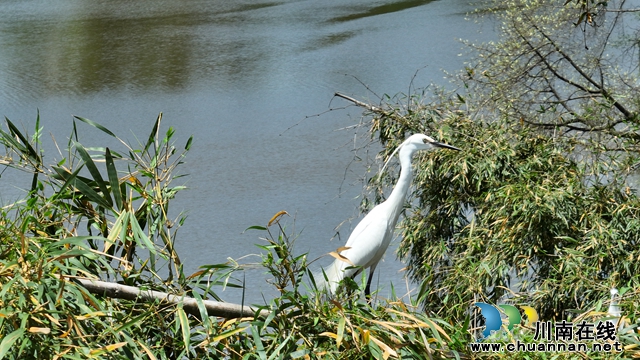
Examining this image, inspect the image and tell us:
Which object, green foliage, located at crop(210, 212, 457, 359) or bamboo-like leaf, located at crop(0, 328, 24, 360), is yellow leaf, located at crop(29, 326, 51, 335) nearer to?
bamboo-like leaf, located at crop(0, 328, 24, 360)

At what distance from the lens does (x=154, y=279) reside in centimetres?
127

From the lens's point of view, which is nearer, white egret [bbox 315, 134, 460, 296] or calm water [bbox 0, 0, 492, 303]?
white egret [bbox 315, 134, 460, 296]

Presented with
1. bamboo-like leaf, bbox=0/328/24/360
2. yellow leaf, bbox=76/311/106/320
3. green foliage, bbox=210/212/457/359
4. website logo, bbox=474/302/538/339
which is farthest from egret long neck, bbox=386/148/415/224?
bamboo-like leaf, bbox=0/328/24/360

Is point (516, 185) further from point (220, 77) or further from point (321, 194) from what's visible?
point (220, 77)

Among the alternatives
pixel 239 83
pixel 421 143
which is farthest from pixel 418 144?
pixel 239 83

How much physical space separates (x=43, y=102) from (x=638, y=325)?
539 cm

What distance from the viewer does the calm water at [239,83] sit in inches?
165

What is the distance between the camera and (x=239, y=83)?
6.07 metres

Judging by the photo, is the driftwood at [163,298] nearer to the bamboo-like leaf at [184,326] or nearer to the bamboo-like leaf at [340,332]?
the bamboo-like leaf at [184,326]

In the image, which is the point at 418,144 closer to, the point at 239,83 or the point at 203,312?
the point at 203,312

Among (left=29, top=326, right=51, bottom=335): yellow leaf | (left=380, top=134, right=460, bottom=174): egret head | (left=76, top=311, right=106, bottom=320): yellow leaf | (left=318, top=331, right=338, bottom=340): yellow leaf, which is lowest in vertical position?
(left=380, top=134, right=460, bottom=174): egret head

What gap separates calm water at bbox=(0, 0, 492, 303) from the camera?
13.7ft

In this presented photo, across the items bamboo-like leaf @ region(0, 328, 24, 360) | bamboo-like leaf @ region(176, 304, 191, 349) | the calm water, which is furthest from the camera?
the calm water

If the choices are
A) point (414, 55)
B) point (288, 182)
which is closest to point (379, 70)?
point (414, 55)
